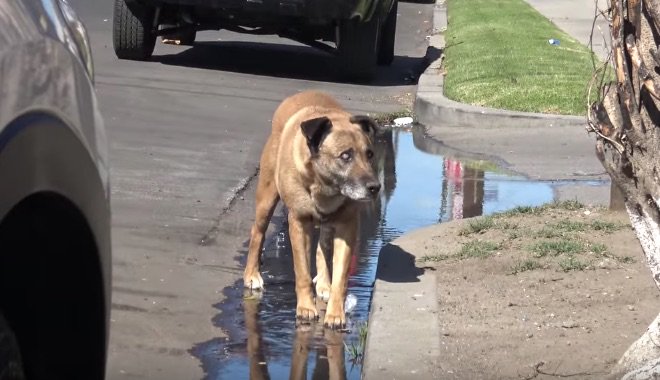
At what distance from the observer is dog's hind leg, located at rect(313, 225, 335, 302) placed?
673 cm

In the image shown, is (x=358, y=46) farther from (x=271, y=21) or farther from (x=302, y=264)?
(x=302, y=264)

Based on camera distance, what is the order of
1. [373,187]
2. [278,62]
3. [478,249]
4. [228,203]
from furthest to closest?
1. [278,62]
2. [228,203]
3. [478,249]
4. [373,187]

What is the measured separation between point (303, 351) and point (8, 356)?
→ 10.5 feet

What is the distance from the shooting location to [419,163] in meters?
10.6

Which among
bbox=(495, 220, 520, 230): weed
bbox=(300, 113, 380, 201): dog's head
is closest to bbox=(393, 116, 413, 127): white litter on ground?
bbox=(495, 220, 520, 230): weed

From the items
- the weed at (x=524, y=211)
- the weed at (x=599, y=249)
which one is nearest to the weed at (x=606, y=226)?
the weed at (x=599, y=249)

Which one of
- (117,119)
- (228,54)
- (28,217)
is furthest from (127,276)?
(228,54)

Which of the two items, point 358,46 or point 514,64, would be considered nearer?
point 358,46

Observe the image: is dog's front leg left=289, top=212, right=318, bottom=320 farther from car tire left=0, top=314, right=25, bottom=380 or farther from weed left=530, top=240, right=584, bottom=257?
car tire left=0, top=314, right=25, bottom=380

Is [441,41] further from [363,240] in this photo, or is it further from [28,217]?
[28,217]

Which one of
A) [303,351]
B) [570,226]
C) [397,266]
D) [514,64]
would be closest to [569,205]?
[570,226]

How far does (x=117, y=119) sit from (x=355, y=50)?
3.96 m

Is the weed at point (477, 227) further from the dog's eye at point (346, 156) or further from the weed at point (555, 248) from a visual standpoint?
the dog's eye at point (346, 156)

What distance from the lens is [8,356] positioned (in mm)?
2660
